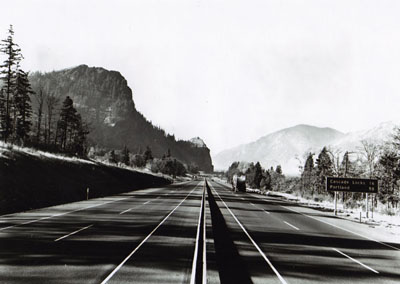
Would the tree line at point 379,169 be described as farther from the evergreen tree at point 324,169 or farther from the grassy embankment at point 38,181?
the grassy embankment at point 38,181

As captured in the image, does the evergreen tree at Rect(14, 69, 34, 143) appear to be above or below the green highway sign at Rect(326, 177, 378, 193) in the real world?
above

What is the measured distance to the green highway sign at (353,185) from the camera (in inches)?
995

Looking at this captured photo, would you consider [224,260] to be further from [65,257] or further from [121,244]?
[65,257]

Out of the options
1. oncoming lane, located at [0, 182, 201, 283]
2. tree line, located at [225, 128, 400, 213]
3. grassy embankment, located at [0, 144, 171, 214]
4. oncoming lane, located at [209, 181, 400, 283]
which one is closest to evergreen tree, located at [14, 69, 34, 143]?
grassy embankment, located at [0, 144, 171, 214]

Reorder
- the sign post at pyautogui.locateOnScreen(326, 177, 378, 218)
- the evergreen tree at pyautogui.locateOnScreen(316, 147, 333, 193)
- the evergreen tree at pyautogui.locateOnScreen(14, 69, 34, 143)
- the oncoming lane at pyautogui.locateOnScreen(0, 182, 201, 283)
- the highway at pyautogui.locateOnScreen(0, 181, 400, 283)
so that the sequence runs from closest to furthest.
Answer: the oncoming lane at pyautogui.locateOnScreen(0, 182, 201, 283), the highway at pyautogui.locateOnScreen(0, 181, 400, 283), the sign post at pyautogui.locateOnScreen(326, 177, 378, 218), the evergreen tree at pyautogui.locateOnScreen(14, 69, 34, 143), the evergreen tree at pyautogui.locateOnScreen(316, 147, 333, 193)

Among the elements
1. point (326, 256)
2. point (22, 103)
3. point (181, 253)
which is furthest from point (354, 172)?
point (22, 103)

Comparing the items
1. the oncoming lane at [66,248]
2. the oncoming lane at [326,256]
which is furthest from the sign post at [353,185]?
the oncoming lane at [66,248]

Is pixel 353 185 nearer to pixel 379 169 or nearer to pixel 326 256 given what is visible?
pixel 326 256

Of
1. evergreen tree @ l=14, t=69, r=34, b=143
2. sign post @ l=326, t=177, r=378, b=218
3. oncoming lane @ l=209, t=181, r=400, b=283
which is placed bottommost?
oncoming lane @ l=209, t=181, r=400, b=283

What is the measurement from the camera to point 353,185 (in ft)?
84.8

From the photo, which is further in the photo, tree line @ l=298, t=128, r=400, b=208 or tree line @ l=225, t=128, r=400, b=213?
tree line @ l=225, t=128, r=400, b=213

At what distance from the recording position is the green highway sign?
25.3m

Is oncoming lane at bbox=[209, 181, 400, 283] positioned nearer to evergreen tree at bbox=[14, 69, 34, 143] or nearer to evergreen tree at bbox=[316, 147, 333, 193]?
evergreen tree at bbox=[14, 69, 34, 143]

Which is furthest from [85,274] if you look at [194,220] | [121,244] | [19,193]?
[19,193]
